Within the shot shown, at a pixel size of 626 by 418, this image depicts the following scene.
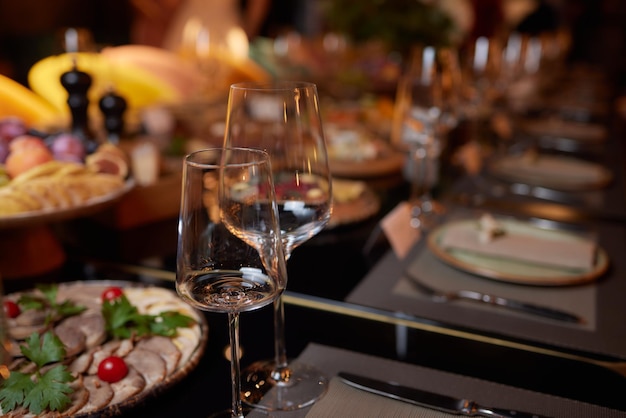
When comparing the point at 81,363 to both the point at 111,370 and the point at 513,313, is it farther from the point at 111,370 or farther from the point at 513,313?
the point at 513,313

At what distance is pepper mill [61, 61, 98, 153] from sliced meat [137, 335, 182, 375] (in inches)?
30.4

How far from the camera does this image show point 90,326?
0.81 metres

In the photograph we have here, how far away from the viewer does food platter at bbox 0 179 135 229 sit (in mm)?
1001

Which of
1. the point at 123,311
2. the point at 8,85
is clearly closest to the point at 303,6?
the point at 8,85

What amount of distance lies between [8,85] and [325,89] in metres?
1.55

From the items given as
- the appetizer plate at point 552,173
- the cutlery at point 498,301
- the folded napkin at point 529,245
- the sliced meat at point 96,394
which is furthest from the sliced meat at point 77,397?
the appetizer plate at point 552,173

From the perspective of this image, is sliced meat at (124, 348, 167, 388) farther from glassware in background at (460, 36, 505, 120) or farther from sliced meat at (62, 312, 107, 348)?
glassware in background at (460, 36, 505, 120)

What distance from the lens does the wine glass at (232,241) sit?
609 mm

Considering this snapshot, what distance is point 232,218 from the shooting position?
638 millimetres

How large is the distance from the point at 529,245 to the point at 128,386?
741 mm

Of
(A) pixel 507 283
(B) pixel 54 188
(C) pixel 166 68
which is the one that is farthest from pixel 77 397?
(C) pixel 166 68

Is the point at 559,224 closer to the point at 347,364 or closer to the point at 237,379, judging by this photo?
the point at 347,364

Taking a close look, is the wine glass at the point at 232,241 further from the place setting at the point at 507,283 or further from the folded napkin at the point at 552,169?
the folded napkin at the point at 552,169

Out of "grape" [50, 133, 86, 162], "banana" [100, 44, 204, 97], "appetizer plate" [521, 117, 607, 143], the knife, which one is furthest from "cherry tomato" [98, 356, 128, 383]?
"appetizer plate" [521, 117, 607, 143]
